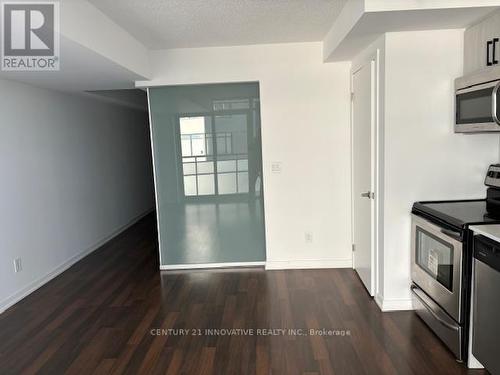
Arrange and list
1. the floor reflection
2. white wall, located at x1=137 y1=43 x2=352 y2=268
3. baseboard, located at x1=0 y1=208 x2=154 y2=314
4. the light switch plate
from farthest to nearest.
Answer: the floor reflection < the light switch plate < white wall, located at x1=137 y1=43 x2=352 y2=268 < baseboard, located at x1=0 y1=208 x2=154 y2=314

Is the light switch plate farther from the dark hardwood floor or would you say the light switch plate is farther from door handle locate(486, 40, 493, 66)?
door handle locate(486, 40, 493, 66)

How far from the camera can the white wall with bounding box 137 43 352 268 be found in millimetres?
4172

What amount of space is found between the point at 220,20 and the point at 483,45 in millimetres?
2013

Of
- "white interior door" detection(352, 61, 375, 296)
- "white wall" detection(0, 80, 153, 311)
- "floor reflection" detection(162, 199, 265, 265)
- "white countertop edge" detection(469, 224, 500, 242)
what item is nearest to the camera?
"white countertop edge" detection(469, 224, 500, 242)

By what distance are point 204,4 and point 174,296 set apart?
2.67 m

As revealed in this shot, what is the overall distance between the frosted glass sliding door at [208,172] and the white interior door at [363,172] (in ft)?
3.45

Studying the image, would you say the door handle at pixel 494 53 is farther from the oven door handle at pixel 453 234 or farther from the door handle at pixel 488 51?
the oven door handle at pixel 453 234

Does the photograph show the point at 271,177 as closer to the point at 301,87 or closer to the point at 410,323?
the point at 301,87

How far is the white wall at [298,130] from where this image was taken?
13.7 feet

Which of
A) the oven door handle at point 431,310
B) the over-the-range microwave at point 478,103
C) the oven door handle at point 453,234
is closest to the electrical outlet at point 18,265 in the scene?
the oven door handle at point 431,310

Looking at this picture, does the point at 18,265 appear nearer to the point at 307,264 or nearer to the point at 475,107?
the point at 307,264

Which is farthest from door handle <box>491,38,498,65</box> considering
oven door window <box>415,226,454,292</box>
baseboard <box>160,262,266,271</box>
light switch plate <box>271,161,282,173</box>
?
baseboard <box>160,262,266,271</box>

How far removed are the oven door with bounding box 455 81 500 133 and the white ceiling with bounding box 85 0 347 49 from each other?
3.77 ft

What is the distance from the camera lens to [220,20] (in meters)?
3.24
